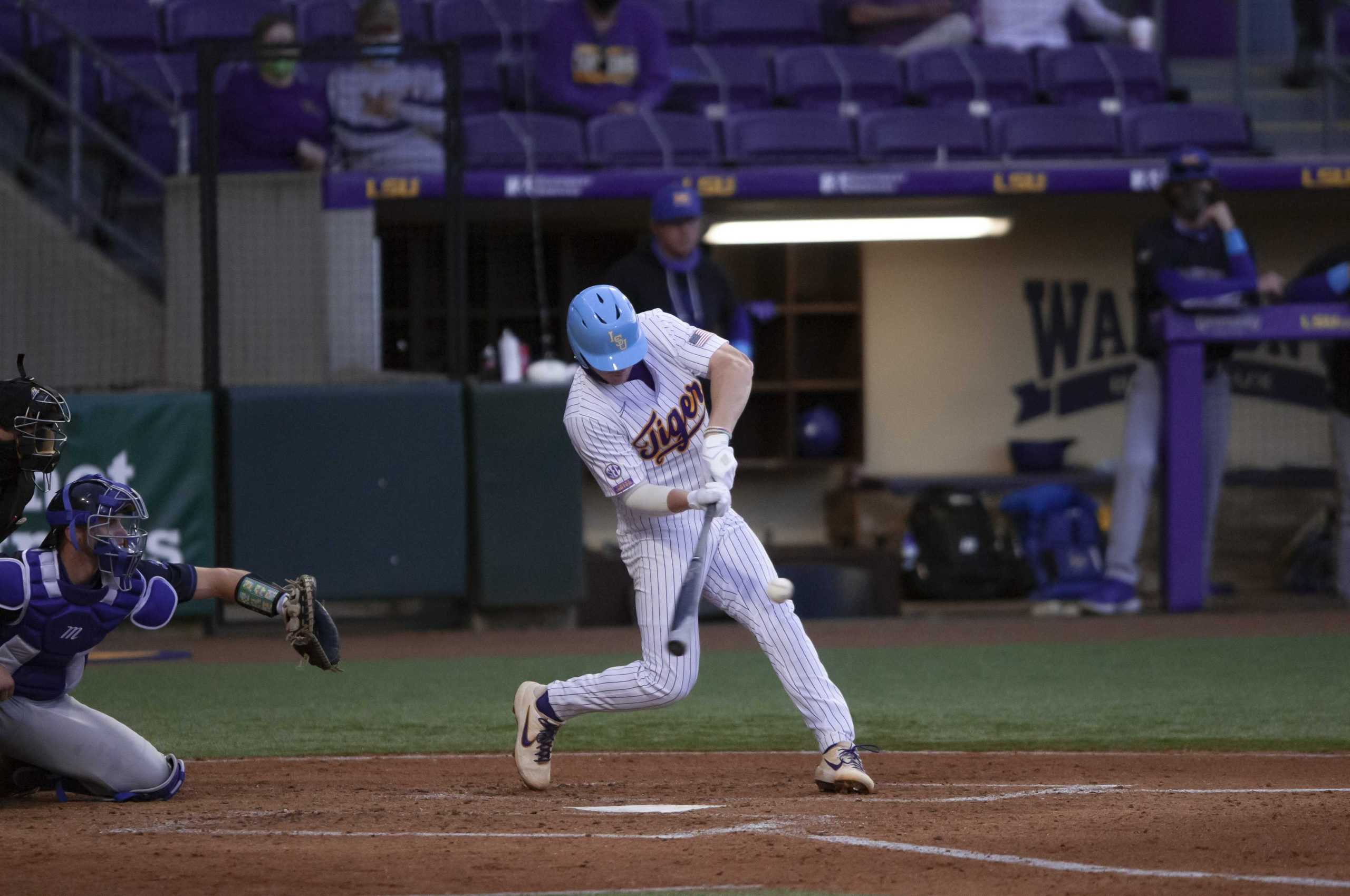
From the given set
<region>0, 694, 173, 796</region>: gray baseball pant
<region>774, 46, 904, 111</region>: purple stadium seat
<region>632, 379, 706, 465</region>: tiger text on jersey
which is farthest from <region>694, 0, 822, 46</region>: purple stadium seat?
<region>0, 694, 173, 796</region>: gray baseball pant

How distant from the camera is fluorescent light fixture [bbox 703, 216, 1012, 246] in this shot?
39.4ft

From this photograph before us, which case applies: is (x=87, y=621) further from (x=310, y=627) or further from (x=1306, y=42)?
(x=1306, y=42)

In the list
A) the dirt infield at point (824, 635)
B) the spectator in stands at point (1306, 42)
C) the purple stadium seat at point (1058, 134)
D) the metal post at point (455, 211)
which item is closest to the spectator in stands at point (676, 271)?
the metal post at point (455, 211)

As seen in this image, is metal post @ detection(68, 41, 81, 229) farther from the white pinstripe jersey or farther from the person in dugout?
the white pinstripe jersey

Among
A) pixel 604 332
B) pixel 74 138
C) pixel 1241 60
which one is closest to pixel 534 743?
pixel 604 332

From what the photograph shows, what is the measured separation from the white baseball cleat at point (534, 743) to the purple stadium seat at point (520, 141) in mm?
6190

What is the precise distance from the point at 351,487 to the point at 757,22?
18.5ft

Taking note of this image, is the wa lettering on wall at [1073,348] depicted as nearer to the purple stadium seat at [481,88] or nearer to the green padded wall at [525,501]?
the purple stadium seat at [481,88]

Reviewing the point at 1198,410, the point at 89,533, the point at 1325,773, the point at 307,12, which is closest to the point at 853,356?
the point at 1198,410

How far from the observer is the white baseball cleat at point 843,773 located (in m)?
4.85

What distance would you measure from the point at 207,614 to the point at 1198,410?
5.57m

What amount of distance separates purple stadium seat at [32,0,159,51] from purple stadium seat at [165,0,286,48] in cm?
15

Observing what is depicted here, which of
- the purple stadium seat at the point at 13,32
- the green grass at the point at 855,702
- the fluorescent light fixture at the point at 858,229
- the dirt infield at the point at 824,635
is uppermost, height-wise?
the purple stadium seat at the point at 13,32

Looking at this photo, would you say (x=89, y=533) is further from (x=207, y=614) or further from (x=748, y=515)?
(x=748, y=515)
